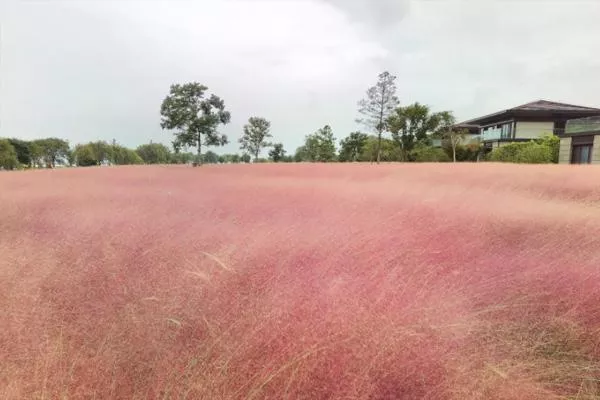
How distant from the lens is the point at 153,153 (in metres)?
88.9

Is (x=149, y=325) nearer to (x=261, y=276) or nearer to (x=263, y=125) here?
(x=261, y=276)

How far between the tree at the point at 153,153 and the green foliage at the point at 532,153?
82225 mm

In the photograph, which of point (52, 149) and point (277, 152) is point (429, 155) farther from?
point (52, 149)

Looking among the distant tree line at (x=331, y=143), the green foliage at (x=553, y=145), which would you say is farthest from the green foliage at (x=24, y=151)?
the green foliage at (x=553, y=145)

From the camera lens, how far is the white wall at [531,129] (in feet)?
106

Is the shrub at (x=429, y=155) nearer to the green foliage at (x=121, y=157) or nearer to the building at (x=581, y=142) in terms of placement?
the building at (x=581, y=142)

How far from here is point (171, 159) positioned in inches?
3312

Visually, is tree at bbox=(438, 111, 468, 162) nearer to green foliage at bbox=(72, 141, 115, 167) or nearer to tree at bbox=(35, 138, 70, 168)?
green foliage at bbox=(72, 141, 115, 167)

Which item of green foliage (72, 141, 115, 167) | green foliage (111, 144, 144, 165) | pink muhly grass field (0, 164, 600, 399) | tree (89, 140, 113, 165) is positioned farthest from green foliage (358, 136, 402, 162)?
green foliage (111, 144, 144, 165)

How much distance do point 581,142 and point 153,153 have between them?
92.6 metres

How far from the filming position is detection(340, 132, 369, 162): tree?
50175 millimetres

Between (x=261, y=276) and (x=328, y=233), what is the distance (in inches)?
37.6

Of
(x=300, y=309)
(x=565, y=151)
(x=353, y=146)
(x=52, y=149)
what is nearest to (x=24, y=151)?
(x=52, y=149)

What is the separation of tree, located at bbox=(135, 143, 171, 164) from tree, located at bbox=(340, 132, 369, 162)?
187 feet
